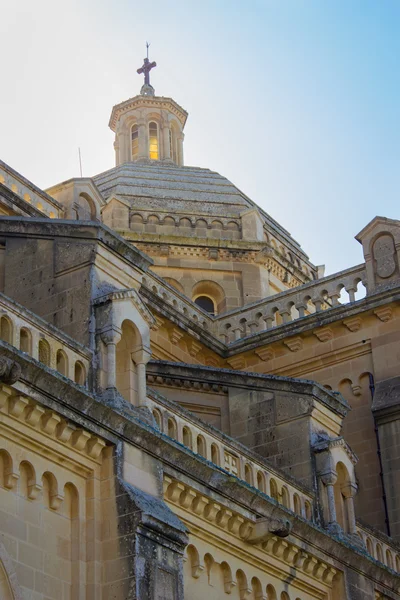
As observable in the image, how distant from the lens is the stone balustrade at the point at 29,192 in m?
25.3

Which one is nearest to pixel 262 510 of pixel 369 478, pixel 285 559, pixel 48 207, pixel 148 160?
pixel 285 559

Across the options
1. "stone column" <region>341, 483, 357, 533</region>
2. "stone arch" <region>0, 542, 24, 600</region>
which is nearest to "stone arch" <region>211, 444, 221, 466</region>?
"stone column" <region>341, 483, 357, 533</region>

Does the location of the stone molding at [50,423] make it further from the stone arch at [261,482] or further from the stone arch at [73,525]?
the stone arch at [261,482]

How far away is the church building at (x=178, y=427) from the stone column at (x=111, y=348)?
0.10 feet

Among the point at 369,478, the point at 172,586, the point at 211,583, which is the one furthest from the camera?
the point at 369,478

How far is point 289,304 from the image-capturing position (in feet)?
95.6

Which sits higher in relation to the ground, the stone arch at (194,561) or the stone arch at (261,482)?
the stone arch at (261,482)

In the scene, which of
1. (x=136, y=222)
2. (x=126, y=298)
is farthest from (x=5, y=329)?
(x=136, y=222)

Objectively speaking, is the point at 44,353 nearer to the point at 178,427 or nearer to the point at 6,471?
the point at 6,471

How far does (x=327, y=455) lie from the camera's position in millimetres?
21953

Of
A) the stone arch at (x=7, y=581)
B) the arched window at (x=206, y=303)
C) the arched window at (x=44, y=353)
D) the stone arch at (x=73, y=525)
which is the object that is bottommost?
the stone arch at (x=7, y=581)

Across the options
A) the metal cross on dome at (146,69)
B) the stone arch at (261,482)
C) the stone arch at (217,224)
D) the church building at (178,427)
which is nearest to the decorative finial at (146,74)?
the metal cross on dome at (146,69)

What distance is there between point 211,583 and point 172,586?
7.87 feet

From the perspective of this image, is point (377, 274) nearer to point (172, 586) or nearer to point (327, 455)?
point (327, 455)
